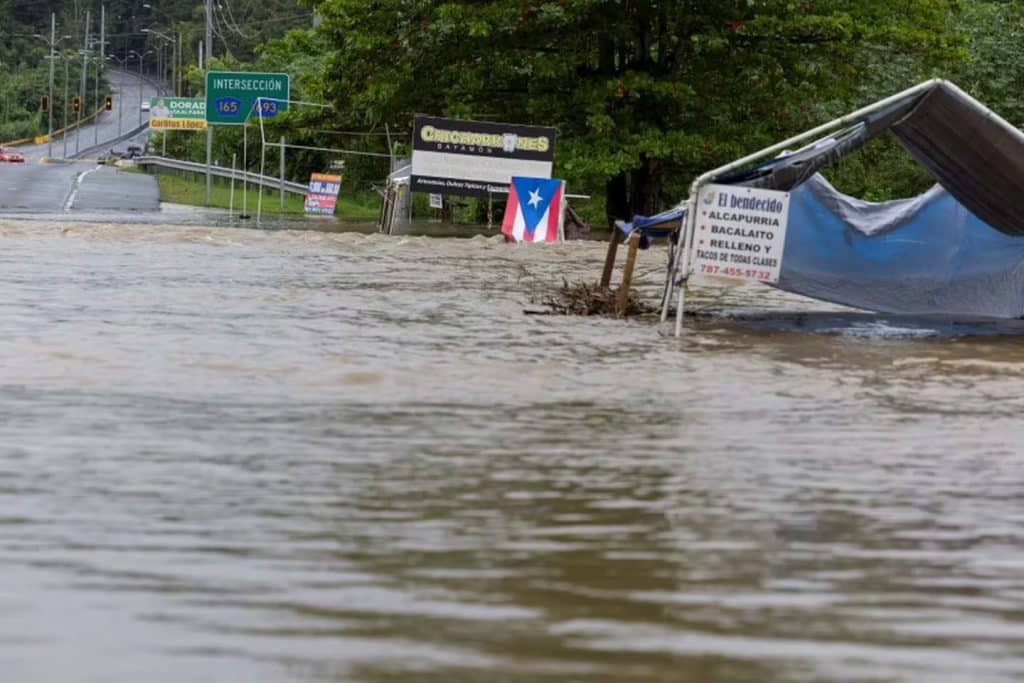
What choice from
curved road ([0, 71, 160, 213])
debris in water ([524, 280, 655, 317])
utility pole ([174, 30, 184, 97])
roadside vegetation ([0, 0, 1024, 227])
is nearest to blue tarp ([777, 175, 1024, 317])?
debris in water ([524, 280, 655, 317])

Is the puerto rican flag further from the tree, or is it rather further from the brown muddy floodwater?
the brown muddy floodwater

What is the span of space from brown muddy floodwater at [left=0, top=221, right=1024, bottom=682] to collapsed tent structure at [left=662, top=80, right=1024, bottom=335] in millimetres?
1891

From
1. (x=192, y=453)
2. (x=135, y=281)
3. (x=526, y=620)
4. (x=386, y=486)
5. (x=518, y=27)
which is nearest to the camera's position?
(x=526, y=620)

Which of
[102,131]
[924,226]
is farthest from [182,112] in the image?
[924,226]

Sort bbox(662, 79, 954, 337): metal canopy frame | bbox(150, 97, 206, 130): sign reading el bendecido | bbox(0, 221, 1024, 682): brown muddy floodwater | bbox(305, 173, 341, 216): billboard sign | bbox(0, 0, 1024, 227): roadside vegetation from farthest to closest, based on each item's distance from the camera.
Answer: bbox(150, 97, 206, 130): sign reading el bendecido < bbox(305, 173, 341, 216): billboard sign < bbox(0, 0, 1024, 227): roadside vegetation < bbox(662, 79, 954, 337): metal canopy frame < bbox(0, 221, 1024, 682): brown muddy floodwater

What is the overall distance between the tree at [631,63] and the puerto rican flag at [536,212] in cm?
339

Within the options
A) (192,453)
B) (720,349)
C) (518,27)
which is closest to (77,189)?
(518,27)

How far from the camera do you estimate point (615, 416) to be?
10.5 meters

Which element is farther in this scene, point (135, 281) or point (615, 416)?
point (135, 281)

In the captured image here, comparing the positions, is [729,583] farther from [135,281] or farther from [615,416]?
[135,281]

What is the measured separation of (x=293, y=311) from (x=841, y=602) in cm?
1105

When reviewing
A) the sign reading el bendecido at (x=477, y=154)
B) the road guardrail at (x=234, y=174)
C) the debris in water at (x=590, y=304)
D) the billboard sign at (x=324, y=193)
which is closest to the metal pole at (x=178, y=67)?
the road guardrail at (x=234, y=174)

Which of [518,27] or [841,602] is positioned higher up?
[518,27]

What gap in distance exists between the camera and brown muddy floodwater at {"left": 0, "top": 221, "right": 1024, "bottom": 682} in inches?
211
